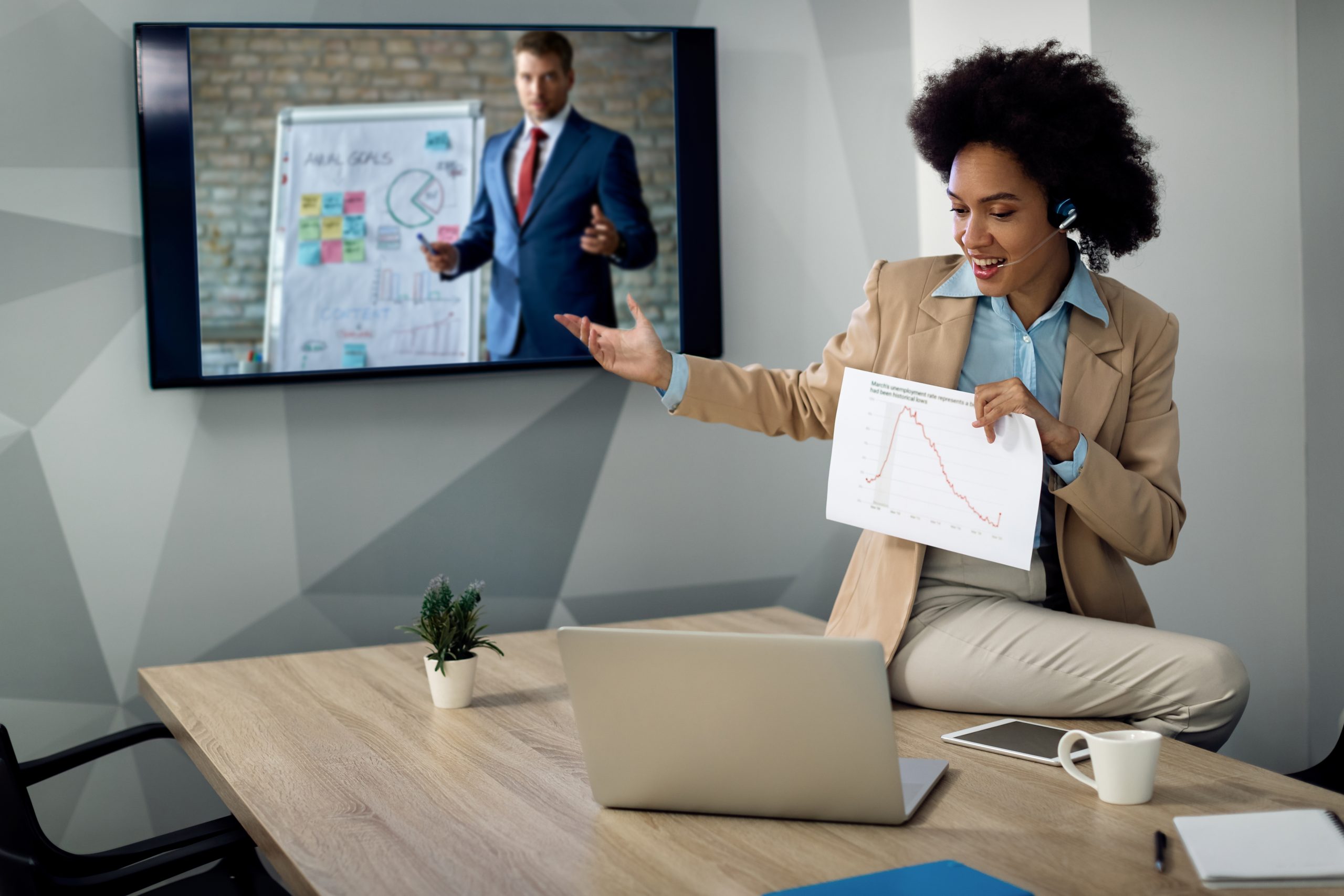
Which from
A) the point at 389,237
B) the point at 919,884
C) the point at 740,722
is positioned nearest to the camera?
the point at 919,884

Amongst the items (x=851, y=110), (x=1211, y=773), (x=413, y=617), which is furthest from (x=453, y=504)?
(x=1211, y=773)

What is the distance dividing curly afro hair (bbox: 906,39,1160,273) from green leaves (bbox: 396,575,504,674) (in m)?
1.16

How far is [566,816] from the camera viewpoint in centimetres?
146

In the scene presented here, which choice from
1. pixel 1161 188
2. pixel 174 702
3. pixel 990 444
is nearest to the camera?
pixel 990 444

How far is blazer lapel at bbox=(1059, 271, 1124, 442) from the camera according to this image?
204 cm

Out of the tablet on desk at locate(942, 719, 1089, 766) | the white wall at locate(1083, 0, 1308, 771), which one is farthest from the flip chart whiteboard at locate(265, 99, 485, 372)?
the tablet on desk at locate(942, 719, 1089, 766)

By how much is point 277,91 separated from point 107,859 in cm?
176

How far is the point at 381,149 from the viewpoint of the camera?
2.86 m

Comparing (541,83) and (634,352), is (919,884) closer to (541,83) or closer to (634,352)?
(634,352)

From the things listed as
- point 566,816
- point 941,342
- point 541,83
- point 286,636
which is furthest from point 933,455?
point 286,636

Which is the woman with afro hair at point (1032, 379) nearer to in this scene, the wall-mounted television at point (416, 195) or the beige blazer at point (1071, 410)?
the beige blazer at point (1071, 410)

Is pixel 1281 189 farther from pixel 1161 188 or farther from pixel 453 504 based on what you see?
pixel 453 504

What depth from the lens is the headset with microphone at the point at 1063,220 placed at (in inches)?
81.3

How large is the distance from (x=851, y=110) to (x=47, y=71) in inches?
78.9
